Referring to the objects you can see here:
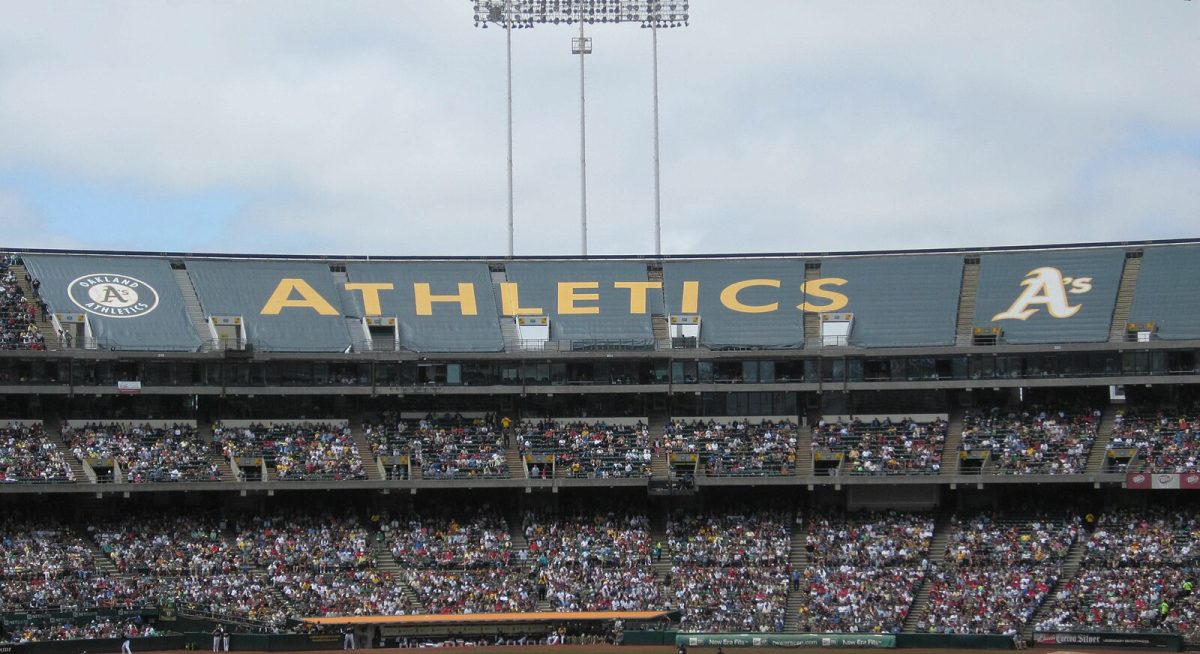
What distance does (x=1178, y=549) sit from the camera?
224 ft

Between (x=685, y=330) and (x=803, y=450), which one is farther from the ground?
(x=685, y=330)

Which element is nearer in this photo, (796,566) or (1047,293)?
(796,566)

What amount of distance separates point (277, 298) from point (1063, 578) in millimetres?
42831

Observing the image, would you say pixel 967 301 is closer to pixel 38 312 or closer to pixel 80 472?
pixel 80 472

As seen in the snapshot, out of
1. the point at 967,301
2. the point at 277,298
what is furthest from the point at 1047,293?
the point at 277,298

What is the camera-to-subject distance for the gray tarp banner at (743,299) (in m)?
78.2

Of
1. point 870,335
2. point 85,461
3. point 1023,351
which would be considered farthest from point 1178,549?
point 85,461

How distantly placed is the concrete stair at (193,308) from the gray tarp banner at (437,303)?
7761 millimetres

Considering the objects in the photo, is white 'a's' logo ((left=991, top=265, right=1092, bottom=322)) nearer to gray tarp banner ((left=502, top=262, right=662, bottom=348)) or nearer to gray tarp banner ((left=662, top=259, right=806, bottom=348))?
gray tarp banner ((left=662, top=259, right=806, bottom=348))

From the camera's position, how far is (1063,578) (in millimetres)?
67375

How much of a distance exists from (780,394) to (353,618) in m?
25.6

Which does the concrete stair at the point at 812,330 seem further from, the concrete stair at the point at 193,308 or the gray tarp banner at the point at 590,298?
the concrete stair at the point at 193,308

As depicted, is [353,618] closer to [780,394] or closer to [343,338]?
[343,338]

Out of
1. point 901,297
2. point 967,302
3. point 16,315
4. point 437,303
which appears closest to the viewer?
point 16,315
